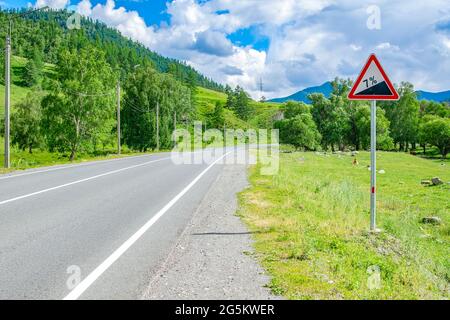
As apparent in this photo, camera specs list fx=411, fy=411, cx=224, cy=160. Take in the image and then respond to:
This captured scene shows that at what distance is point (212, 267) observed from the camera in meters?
5.74

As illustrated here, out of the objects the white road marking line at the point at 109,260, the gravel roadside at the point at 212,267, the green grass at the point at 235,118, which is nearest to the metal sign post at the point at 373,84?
the gravel roadside at the point at 212,267

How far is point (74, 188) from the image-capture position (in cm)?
1373

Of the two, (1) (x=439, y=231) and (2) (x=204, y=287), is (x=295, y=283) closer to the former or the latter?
(2) (x=204, y=287)

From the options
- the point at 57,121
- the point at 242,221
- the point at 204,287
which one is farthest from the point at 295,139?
Result: the point at 204,287

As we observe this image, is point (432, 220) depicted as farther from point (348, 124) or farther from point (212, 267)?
point (348, 124)

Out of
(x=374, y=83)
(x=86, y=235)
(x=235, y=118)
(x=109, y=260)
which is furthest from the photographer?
(x=235, y=118)

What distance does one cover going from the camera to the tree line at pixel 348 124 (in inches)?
2753

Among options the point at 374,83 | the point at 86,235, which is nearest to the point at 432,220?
the point at 374,83

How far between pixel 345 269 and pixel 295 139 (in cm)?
6368

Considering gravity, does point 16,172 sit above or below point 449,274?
above

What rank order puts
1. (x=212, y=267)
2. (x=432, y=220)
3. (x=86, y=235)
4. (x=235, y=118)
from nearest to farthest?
(x=212, y=267) → (x=86, y=235) → (x=432, y=220) → (x=235, y=118)

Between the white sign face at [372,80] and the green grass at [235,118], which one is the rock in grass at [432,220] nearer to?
the white sign face at [372,80]

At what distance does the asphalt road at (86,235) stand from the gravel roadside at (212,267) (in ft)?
0.80

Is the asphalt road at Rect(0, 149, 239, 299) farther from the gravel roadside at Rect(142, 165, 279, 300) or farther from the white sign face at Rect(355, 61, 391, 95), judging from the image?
the white sign face at Rect(355, 61, 391, 95)
